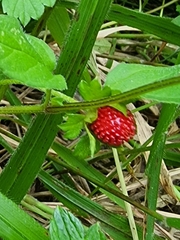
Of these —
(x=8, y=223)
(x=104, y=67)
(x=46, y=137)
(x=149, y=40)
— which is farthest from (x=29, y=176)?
(x=149, y=40)

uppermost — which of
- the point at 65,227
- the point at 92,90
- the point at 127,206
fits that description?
the point at 92,90

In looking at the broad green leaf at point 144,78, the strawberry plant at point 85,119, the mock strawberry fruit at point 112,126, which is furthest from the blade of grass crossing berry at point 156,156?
the broad green leaf at point 144,78

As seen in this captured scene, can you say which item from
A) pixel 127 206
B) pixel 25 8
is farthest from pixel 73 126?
pixel 127 206

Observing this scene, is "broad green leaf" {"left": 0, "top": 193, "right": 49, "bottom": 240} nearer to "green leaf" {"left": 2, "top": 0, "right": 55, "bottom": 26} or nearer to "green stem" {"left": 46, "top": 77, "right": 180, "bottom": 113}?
"green stem" {"left": 46, "top": 77, "right": 180, "bottom": 113}

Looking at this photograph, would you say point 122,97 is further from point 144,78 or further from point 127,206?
point 127,206

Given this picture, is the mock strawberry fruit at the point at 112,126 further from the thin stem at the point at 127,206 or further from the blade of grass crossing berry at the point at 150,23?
the blade of grass crossing berry at the point at 150,23
